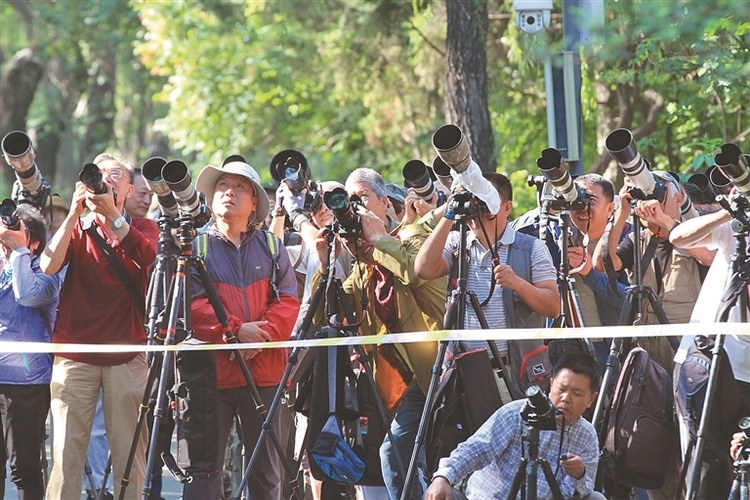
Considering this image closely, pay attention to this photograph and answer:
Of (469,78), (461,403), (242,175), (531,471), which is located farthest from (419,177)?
(469,78)

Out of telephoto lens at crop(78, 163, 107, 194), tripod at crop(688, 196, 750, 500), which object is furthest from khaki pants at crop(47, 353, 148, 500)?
tripod at crop(688, 196, 750, 500)

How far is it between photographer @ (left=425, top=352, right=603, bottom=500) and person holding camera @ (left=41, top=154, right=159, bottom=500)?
6.32 feet

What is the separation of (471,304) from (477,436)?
2.32 ft

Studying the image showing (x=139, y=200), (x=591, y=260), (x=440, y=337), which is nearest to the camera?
(x=440, y=337)

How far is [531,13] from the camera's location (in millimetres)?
8227

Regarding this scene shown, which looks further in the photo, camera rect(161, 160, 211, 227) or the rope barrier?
camera rect(161, 160, 211, 227)

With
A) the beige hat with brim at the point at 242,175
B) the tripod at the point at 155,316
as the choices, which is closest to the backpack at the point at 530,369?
the beige hat with brim at the point at 242,175

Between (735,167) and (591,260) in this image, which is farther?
(591,260)

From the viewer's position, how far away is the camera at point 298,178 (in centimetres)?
586

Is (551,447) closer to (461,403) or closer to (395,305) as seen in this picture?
(461,403)

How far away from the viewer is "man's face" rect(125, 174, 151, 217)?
7133 millimetres

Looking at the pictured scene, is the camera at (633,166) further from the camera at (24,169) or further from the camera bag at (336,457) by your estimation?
the camera at (24,169)

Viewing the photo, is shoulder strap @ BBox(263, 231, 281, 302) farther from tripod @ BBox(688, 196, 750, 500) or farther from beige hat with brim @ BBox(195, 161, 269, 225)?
tripod @ BBox(688, 196, 750, 500)

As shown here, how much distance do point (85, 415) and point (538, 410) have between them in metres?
2.51
